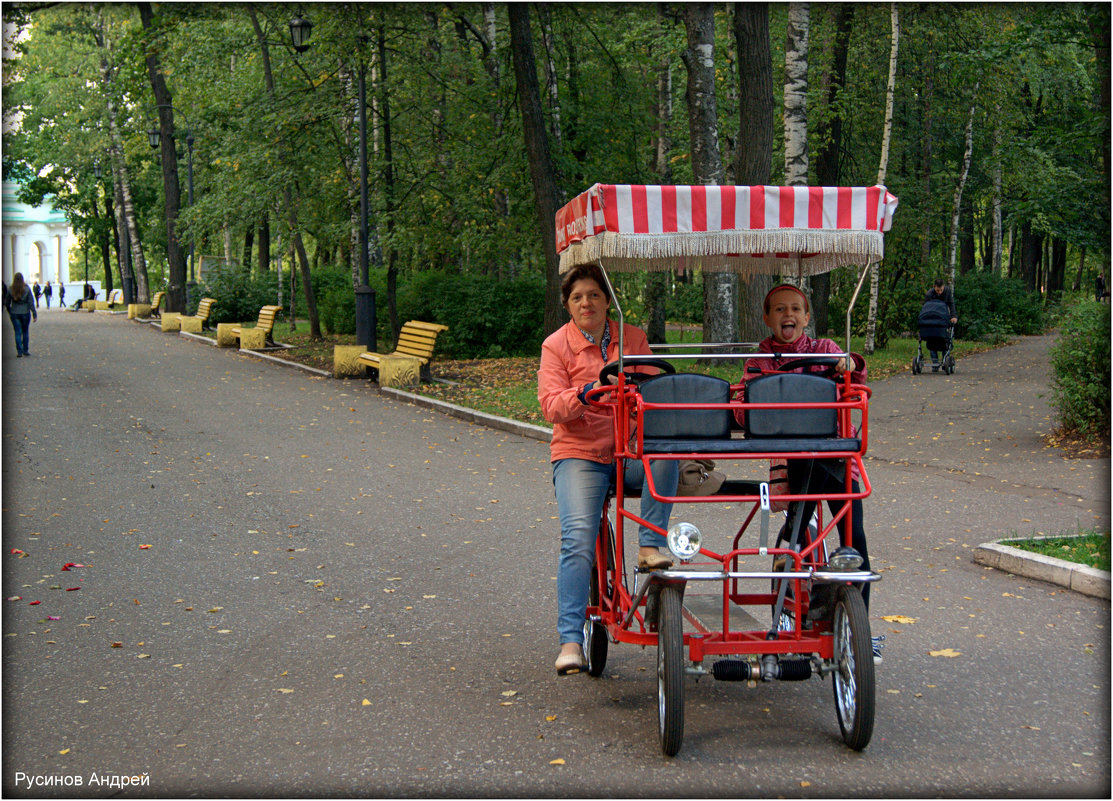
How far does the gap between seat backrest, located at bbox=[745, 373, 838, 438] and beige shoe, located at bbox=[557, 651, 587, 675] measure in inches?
47.9

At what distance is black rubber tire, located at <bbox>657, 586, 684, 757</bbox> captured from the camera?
421 cm

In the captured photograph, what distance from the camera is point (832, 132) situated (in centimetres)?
2655

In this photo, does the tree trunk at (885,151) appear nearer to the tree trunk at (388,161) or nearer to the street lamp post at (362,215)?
the street lamp post at (362,215)

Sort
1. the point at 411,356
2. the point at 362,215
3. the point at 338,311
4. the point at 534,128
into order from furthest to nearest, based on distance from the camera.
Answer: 1. the point at 338,311
2. the point at 362,215
3. the point at 534,128
4. the point at 411,356

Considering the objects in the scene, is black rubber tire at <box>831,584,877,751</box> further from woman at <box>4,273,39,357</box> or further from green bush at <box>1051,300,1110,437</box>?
woman at <box>4,273,39,357</box>

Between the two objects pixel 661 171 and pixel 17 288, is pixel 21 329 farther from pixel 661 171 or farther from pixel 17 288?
pixel 661 171

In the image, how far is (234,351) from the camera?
92.2ft

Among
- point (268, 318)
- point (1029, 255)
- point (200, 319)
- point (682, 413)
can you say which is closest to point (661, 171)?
point (268, 318)

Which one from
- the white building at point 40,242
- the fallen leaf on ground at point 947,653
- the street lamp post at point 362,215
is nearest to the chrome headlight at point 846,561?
Answer: the fallen leaf on ground at point 947,653

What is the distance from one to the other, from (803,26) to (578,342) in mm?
15513

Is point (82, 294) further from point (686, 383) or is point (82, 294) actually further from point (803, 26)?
point (686, 383)

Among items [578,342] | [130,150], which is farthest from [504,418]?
[130,150]

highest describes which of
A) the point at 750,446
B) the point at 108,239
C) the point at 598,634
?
the point at 108,239

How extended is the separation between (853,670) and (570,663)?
1213 mm
